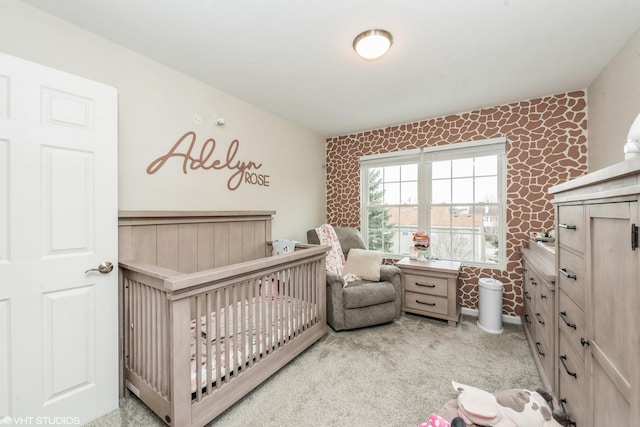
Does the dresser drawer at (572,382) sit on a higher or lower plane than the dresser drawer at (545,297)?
lower

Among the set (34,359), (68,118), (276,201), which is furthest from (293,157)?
(34,359)

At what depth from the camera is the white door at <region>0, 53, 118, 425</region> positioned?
127cm

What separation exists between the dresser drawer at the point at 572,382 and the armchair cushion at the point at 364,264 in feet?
5.44

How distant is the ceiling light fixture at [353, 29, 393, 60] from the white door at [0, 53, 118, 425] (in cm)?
161

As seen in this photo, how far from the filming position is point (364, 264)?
303 cm

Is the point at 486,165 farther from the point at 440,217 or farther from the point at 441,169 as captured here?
the point at 440,217

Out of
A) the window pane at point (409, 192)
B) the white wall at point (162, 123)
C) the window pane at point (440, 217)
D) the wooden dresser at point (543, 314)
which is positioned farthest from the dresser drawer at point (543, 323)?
the white wall at point (162, 123)

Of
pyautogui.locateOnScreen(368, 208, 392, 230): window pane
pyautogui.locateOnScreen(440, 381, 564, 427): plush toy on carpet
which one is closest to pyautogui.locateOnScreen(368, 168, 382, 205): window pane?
pyautogui.locateOnScreen(368, 208, 392, 230): window pane

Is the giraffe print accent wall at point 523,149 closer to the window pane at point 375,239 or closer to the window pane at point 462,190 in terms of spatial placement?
the window pane at point 462,190

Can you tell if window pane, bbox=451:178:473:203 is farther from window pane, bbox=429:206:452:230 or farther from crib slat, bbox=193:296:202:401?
crib slat, bbox=193:296:202:401

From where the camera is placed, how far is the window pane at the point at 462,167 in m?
3.18

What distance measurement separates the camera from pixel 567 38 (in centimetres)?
176

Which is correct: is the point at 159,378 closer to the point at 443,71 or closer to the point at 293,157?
the point at 293,157

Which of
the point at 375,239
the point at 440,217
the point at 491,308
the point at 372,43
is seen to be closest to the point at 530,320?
the point at 491,308
